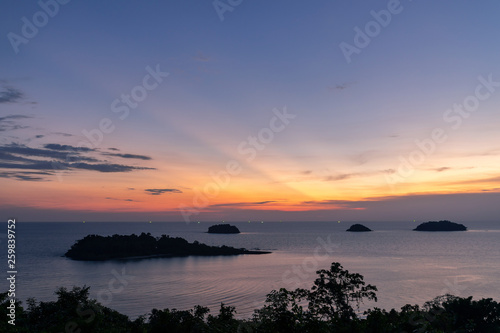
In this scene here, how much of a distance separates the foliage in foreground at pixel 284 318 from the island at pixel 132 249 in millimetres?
94719

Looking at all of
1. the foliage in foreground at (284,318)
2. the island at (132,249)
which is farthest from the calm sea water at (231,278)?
the foliage in foreground at (284,318)

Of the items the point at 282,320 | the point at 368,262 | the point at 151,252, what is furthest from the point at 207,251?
the point at 282,320

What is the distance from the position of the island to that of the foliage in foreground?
9472 cm

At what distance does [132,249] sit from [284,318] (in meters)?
118

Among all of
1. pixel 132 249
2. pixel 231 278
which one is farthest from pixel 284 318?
pixel 132 249

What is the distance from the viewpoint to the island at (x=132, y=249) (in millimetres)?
115938

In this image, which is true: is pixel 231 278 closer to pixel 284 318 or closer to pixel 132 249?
pixel 132 249

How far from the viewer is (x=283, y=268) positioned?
315 ft

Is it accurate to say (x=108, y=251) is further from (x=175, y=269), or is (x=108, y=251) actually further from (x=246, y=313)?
(x=246, y=313)

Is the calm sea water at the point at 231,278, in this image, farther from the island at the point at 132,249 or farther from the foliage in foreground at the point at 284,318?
the foliage in foreground at the point at 284,318

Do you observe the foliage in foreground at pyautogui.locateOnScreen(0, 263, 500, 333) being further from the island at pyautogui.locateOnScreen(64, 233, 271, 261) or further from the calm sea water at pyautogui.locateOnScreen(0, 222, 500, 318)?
the island at pyautogui.locateOnScreen(64, 233, 271, 261)

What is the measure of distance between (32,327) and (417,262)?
4193 inches

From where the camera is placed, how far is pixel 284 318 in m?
15.9

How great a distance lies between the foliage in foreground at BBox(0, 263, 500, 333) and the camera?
57.7ft
